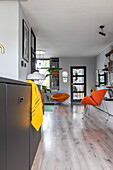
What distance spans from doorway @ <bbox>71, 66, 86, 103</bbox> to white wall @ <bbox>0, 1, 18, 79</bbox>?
6.28 meters

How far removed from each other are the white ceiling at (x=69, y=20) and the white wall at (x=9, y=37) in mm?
318

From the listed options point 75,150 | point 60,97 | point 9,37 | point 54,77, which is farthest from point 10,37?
point 54,77

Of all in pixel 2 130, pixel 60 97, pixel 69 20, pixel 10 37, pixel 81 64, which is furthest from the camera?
pixel 81 64

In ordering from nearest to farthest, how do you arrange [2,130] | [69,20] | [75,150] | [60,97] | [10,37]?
1. [2,130]
2. [75,150]
3. [10,37]
4. [69,20]
5. [60,97]

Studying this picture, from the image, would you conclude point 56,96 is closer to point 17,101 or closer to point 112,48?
point 112,48

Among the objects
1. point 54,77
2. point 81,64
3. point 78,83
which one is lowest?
point 78,83

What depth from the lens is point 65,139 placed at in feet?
8.45

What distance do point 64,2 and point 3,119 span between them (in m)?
3.06

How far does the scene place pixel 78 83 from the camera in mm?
9250

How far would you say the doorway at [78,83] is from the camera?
30.3 ft

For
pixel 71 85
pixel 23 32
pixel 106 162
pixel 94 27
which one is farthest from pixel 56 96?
pixel 106 162

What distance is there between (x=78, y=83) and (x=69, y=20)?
5438 mm

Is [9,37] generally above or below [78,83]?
above

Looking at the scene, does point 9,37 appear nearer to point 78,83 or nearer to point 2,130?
point 2,130
